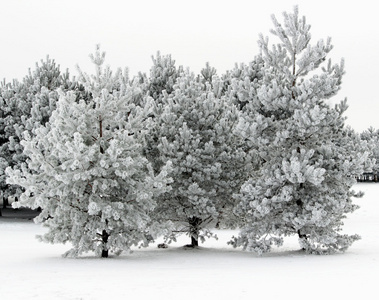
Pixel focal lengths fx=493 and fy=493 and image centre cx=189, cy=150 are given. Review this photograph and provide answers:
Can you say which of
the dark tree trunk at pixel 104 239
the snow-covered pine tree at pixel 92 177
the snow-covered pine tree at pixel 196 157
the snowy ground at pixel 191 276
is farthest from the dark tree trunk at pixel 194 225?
the dark tree trunk at pixel 104 239

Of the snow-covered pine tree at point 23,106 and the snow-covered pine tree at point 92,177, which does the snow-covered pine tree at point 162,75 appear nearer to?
the snow-covered pine tree at point 23,106

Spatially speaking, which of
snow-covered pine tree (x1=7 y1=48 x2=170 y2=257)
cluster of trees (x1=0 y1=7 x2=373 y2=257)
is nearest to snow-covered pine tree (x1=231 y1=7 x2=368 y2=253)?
cluster of trees (x1=0 y1=7 x2=373 y2=257)

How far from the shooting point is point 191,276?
10.6 meters

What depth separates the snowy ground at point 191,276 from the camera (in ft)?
28.0

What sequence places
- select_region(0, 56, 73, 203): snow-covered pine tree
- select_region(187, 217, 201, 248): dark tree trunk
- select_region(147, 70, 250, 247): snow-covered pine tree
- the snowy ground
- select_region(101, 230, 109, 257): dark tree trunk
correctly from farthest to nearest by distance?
select_region(0, 56, 73, 203): snow-covered pine tree < select_region(187, 217, 201, 248): dark tree trunk < select_region(147, 70, 250, 247): snow-covered pine tree < select_region(101, 230, 109, 257): dark tree trunk < the snowy ground

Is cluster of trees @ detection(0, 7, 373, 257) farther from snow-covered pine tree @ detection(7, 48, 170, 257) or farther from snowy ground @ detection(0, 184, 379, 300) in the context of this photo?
snowy ground @ detection(0, 184, 379, 300)

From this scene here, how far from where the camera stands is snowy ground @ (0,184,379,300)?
8547 millimetres

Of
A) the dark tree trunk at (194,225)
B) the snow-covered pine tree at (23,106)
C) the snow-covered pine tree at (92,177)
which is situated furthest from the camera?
the snow-covered pine tree at (23,106)

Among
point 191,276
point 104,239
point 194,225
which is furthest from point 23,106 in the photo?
point 191,276

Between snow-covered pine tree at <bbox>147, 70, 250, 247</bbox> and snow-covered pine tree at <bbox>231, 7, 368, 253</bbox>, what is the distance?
4.47ft

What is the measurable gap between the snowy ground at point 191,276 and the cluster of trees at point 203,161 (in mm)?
996

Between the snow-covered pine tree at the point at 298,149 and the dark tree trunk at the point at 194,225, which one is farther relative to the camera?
the dark tree trunk at the point at 194,225

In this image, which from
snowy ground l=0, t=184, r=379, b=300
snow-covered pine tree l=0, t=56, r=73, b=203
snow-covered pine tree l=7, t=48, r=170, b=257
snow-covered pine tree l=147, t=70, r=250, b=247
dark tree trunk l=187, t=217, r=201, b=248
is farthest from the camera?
snow-covered pine tree l=0, t=56, r=73, b=203

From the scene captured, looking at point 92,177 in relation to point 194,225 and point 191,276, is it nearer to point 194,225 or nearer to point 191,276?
point 191,276
